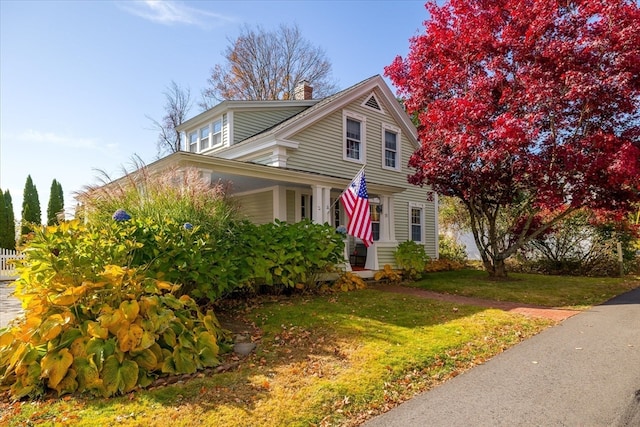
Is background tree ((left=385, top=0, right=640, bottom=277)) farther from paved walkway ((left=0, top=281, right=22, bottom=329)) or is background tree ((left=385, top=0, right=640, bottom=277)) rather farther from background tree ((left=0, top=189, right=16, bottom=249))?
background tree ((left=0, top=189, right=16, bottom=249))

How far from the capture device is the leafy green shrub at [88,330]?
3410 mm

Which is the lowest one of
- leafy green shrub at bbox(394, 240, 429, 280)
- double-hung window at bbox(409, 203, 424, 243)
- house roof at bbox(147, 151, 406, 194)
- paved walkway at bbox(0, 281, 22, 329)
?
paved walkway at bbox(0, 281, 22, 329)

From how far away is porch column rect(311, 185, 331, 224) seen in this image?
10.2 meters

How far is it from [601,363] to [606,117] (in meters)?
7.29

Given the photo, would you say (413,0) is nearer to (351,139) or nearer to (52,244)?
(351,139)

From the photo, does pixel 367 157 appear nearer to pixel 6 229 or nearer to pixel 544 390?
pixel 544 390

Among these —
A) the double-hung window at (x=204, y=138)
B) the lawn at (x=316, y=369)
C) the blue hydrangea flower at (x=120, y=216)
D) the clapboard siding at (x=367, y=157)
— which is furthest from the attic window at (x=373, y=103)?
the blue hydrangea flower at (x=120, y=216)

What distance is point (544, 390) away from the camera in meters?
3.60

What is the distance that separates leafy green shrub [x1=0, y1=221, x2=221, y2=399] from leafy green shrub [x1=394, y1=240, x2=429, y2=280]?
7858 mm

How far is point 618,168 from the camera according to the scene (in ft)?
26.5

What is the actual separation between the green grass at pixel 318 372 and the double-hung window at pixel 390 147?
835cm

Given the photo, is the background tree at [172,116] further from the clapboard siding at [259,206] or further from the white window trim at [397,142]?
the white window trim at [397,142]

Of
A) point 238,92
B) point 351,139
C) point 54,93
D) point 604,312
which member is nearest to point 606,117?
point 604,312

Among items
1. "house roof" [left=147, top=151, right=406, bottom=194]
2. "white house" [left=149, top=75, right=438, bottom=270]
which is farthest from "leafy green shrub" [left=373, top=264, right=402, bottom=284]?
"house roof" [left=147, top=151, right=406, bottom=194]
